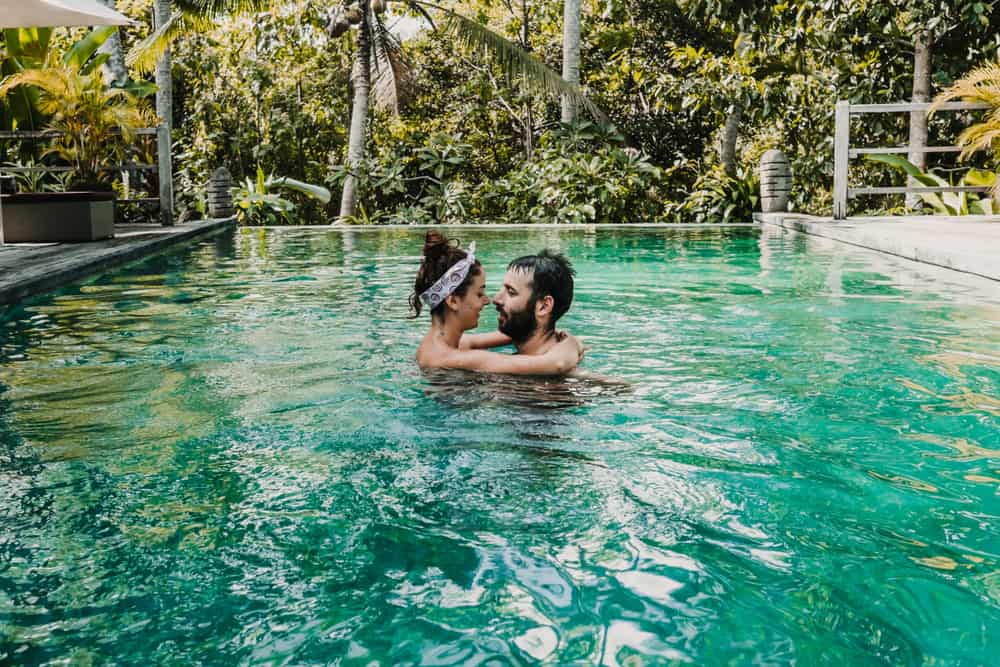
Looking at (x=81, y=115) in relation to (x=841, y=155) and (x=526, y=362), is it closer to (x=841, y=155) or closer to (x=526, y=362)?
(x=841, y=155)

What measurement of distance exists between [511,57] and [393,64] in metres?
2.40

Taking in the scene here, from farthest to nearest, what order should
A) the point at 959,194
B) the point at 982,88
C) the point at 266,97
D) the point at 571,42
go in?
the point at 266,97, the point at 571,42, the point at 959,194, the point at 982,88

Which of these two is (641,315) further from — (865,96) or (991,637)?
(865,96)

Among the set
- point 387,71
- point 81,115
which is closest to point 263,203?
point 387,71

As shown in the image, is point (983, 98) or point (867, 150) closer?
point (983, 98)

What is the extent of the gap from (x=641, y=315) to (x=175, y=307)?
3.43 metres

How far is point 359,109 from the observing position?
1955 centimetres

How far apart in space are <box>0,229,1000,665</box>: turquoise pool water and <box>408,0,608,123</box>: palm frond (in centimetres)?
1200

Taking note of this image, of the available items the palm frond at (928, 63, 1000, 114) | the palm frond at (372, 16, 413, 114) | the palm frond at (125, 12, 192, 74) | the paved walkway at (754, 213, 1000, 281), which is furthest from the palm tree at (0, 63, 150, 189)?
the palm frond at (928, 63, 1000, 114)

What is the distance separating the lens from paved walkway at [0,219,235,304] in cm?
812

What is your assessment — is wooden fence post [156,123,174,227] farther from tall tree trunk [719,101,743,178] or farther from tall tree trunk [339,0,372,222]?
tall tree trunk [719,101,743,178]

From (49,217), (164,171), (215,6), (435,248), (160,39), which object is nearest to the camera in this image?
(435,248)

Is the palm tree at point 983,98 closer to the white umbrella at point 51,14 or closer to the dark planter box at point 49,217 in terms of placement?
the white umbrella at point 51,14

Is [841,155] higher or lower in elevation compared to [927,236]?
higher
